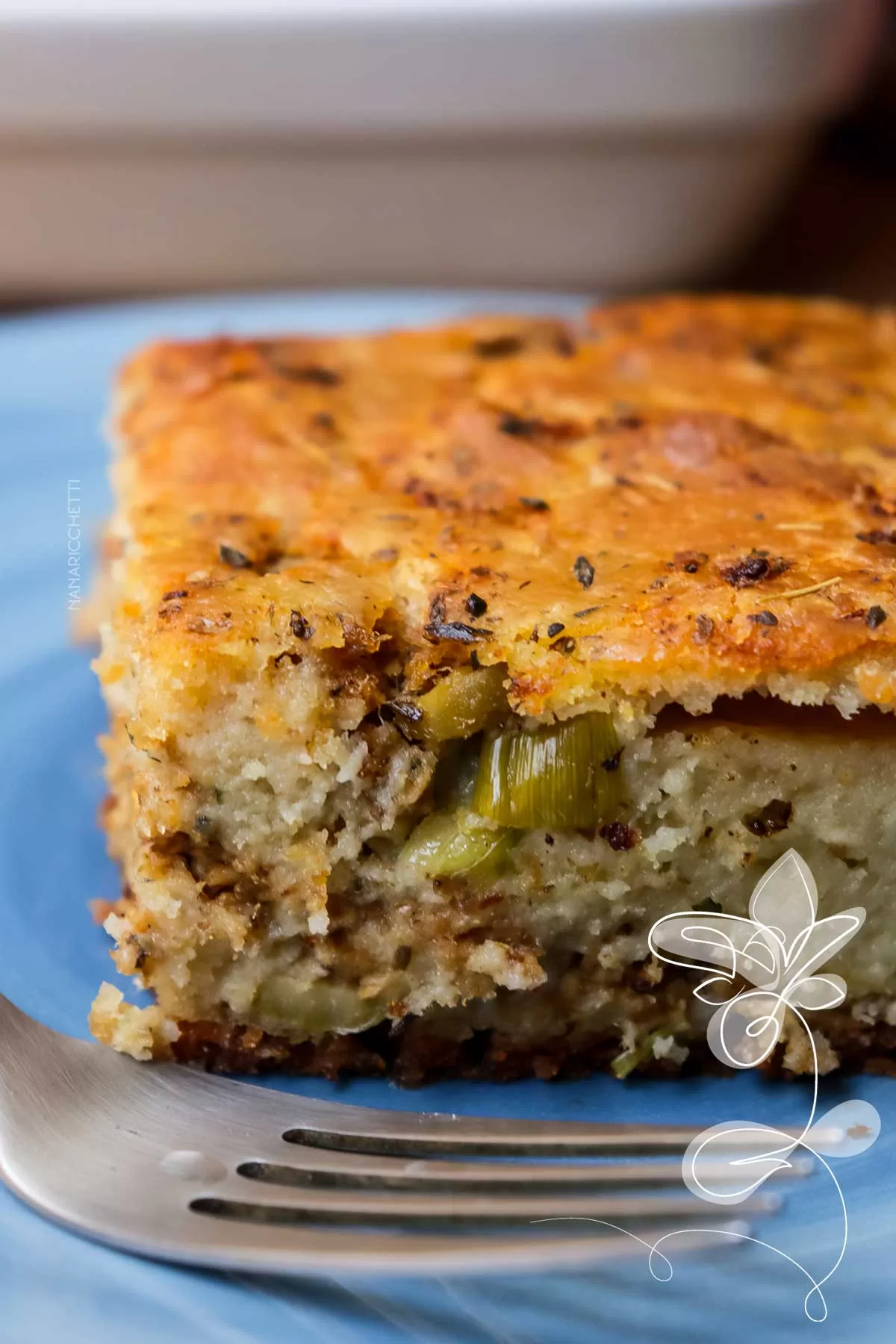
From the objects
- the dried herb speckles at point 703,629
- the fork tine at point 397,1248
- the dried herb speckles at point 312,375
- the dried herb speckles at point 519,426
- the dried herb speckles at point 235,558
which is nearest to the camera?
the fork tine at point 397,1248

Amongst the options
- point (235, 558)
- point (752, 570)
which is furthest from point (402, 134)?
point (752, 570)

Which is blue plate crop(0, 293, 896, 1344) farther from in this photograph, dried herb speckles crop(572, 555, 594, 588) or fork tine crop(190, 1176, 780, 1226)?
dried herb speckles crop(572, 555, 594, 588)

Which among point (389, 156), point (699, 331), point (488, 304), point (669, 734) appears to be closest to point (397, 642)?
point (669, 734)

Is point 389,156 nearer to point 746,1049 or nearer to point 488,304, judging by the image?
point 488,304

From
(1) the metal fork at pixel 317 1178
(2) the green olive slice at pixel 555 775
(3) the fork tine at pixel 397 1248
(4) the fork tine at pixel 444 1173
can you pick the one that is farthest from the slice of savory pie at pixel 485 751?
(3) the fork tine at pixel 397 1248

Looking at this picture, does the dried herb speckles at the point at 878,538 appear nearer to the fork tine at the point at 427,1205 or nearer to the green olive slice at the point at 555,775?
the green olive slice at the point at 555,775

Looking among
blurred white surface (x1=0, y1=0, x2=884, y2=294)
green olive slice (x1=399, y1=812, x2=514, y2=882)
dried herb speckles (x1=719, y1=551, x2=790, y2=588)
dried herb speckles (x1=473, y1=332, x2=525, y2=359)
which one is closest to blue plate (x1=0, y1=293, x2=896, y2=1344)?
green olive slice (x1=399, y1=812, x2=514, y2=882)

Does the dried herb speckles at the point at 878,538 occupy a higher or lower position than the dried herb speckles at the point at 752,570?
higher
